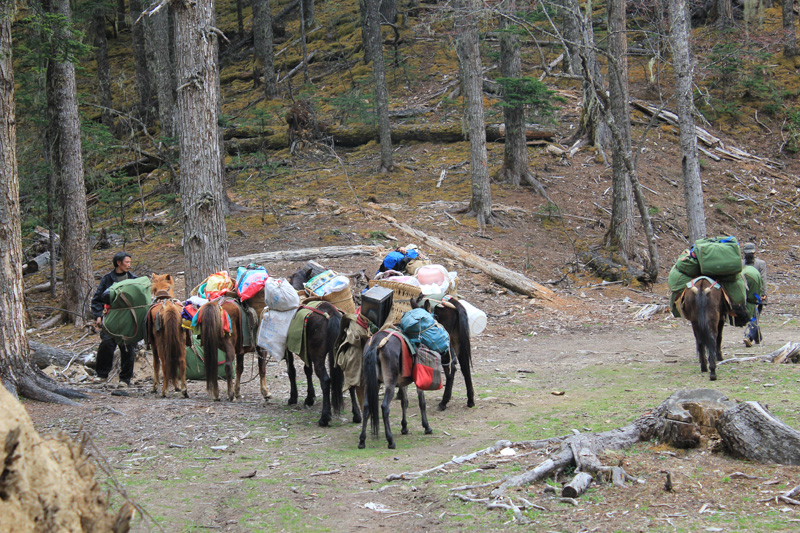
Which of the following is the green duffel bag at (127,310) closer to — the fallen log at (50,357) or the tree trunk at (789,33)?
the fallen log at (50,357)

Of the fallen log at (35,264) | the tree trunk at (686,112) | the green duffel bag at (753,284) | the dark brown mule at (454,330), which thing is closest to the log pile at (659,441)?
the dark brown mule at (454,330)

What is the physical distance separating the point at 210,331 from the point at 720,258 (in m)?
6.96

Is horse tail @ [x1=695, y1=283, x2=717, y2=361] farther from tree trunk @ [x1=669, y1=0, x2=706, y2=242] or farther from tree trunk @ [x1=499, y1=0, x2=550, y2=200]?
tree trunk @ [x1=499, y1=0, x2=550, y2=200]

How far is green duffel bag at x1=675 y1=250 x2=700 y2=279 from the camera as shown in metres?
9.13

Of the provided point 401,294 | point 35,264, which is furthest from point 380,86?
point 401,294

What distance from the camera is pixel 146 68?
2944cm

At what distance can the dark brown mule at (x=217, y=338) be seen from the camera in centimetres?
A: 835

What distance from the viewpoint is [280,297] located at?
26.6 ft

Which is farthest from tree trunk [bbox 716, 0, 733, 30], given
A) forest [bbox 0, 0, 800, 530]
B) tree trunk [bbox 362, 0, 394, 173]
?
tree trunk [bbox 362, 0, 394, 173]

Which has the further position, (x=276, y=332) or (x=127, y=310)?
(x=127, y=310)

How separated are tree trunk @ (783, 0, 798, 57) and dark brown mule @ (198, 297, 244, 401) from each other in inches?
1077

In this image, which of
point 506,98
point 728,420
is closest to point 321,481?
point 728,420

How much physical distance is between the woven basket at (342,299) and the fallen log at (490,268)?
7.79 m

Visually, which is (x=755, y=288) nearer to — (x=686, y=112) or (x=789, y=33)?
(x=686, y=112)
